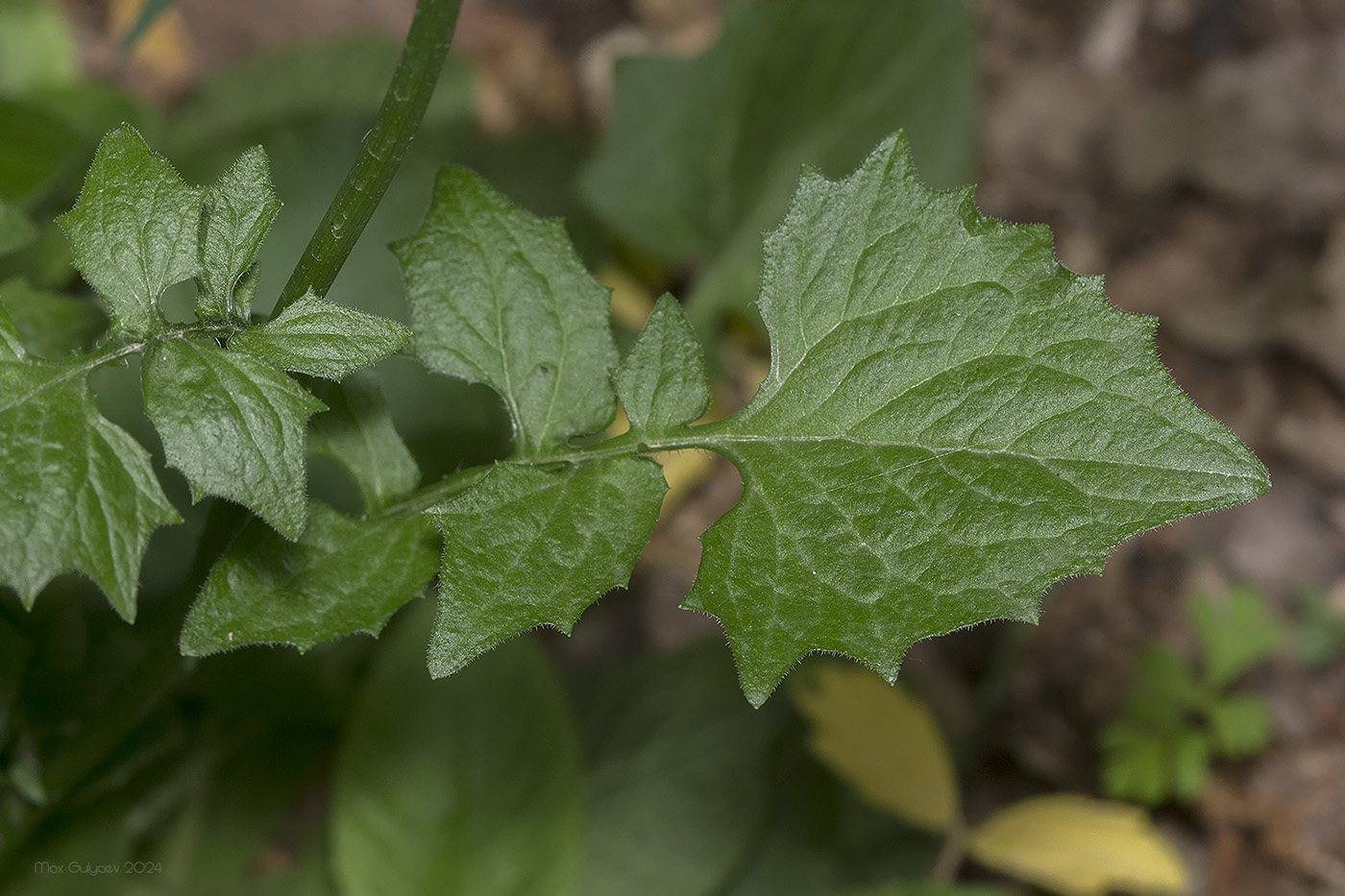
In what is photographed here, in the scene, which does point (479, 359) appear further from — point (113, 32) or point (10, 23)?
point (113, 32)

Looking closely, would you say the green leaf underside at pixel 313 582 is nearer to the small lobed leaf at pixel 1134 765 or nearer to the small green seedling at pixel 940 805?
the small green seedling at pixel 940 805

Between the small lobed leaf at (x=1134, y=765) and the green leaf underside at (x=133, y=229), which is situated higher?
the small lobed leaf at (x=1134, y=765)

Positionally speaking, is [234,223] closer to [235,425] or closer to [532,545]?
[235,425]

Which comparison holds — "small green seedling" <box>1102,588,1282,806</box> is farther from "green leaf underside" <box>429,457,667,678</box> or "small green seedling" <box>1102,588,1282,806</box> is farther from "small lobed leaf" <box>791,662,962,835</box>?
"green leaf underside" <box>429,457,667,678</box>

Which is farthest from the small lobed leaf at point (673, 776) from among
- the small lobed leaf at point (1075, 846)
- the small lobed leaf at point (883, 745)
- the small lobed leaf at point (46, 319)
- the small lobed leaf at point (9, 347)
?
the small lobed leaf at point (9, 347)

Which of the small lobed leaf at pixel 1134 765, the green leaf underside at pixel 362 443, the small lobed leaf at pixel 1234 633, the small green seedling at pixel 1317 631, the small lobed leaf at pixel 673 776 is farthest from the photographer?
the small green seedling at pixel 1317 631

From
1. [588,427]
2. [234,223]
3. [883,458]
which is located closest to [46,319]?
[234,223]

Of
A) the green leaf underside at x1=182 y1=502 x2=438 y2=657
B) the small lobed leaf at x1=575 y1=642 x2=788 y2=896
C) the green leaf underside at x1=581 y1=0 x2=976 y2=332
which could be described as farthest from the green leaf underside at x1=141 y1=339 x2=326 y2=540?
the green leaf underside at x1=581 y1=0 x2=976 y2=332
